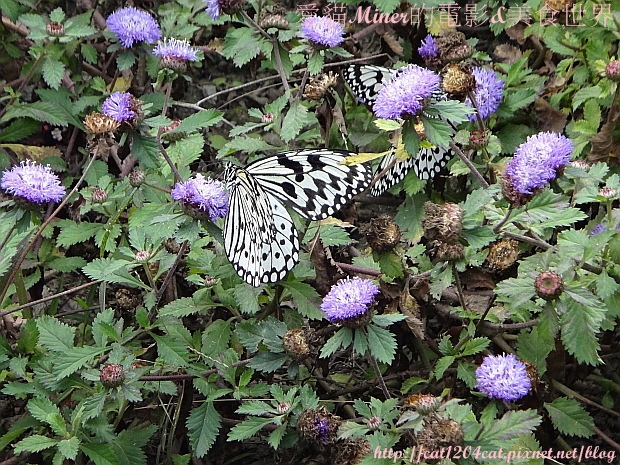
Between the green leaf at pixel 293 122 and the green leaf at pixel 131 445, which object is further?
the green leaf at pixel 293 122

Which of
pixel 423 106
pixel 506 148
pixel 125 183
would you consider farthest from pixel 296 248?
pixel 506 148

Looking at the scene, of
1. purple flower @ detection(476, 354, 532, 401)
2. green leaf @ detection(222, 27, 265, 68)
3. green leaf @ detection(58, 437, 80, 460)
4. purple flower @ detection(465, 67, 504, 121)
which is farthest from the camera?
purple flower @ detection(465, 67, 504, 121)

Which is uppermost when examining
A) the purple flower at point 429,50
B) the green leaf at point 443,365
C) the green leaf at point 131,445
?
the purple flower at point 429,50

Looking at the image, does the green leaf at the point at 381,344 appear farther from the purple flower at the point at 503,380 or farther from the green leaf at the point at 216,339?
the green leaf at the point at 216,339

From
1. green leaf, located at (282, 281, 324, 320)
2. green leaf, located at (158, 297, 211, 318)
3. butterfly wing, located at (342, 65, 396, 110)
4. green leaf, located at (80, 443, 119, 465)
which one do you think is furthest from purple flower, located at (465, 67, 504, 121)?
green leaf, located at (80, 443, 119, 465)

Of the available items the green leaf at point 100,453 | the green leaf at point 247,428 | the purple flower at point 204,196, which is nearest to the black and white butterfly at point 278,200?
the purple flower at point 204,196

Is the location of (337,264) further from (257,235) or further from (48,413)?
(48,413)

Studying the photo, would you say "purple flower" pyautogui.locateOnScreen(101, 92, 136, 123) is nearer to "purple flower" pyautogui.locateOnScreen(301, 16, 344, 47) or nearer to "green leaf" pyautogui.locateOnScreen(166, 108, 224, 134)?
"green leaf" pyautogui.locateOnScreen(166, 108, 224, 134)
